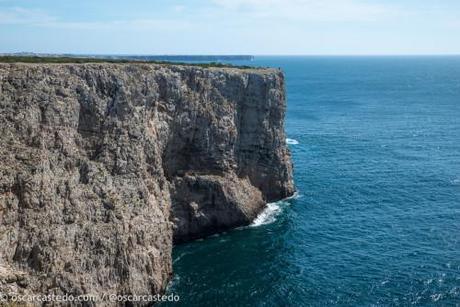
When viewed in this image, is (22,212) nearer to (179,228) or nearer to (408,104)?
(179,228)

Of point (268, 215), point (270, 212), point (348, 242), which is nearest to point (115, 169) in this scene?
point (268, 215)

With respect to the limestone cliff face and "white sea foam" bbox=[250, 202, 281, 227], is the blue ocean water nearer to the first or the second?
"white sea foam" bbox=[250, 202, 281, 227]

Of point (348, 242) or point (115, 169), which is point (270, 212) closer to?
point (348, 242)

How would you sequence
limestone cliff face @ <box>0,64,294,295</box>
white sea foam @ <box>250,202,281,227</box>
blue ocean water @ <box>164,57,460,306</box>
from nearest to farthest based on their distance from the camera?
limestone cliff face @ <box>0,64,294,295</box> → blue ocean water @ <box>164,57,460,306</box> → white sea foam @ <box>250,202,281,227</box>

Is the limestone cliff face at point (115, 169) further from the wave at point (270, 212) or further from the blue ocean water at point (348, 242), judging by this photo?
the blue ocean water at point (348, 242)

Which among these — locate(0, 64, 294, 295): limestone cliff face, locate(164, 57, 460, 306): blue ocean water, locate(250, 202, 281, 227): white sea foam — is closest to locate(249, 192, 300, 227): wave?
locate(250, 202, 281, 227): white sea foam
